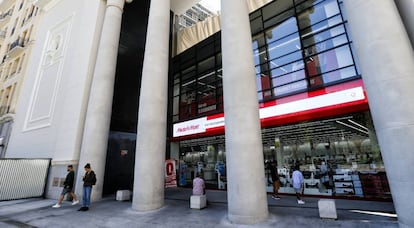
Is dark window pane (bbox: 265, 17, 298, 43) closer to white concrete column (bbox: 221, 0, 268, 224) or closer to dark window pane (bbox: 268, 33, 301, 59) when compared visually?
dark window pane (bbox: 268, 33, 301, 59)

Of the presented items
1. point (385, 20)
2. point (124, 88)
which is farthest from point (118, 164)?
point (385, 20)

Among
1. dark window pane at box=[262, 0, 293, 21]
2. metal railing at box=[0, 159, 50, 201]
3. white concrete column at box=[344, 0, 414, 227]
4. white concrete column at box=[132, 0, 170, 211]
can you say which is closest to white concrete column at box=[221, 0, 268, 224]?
white concrete column at box=[344, 0, 414, 227]

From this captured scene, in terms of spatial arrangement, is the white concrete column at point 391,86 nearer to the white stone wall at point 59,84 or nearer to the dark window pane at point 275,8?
the dark window pane at point 275,8

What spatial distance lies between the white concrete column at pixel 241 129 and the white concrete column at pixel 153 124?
345 cm

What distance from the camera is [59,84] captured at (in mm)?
14562

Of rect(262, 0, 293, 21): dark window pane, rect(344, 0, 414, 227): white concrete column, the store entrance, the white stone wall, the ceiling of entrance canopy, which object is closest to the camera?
rect(344, 0, 414, 227): white concrete column

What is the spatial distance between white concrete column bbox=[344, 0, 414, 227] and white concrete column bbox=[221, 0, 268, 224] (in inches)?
122

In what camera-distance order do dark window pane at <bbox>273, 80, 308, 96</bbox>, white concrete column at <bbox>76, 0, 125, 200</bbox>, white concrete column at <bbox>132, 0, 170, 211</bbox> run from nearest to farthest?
white concrete column at <bbox>132, 0, 170, 211</bbox>, white concrete column at <bbox>76, 0, 125, 200</bbox>, dark window pane at <bbox>273, 80, 308, 96</bbox>

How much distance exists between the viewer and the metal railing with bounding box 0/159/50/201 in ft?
35.6

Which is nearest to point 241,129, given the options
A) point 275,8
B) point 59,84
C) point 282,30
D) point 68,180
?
point 68,180

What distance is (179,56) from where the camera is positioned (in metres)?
18.6

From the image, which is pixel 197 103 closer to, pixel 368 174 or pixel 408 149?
pixel 368 174

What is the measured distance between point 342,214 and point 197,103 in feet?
38.3

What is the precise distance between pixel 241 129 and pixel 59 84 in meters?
14.8
